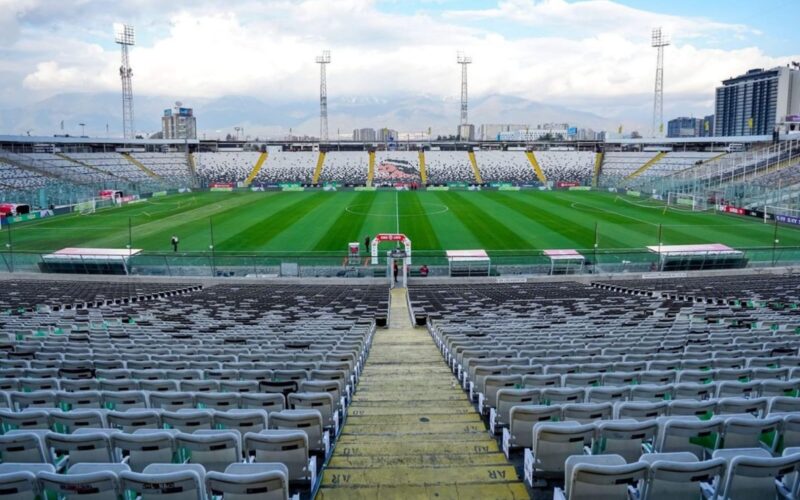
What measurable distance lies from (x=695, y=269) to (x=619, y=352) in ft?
79.8

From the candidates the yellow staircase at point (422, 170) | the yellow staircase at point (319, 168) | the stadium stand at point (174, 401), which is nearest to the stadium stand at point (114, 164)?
the yellow staircase at point (319, 168)

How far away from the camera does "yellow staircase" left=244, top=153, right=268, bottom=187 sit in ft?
312

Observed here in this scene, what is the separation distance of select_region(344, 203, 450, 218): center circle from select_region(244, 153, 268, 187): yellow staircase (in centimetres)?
3430

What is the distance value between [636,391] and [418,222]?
4533 cm

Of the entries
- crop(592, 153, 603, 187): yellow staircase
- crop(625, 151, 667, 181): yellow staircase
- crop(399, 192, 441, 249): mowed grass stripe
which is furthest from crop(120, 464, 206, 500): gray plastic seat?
crop(592, 153, 603, 187): yellow staircase

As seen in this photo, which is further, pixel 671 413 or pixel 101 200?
pixel 101 200

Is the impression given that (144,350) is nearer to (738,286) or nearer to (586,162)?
(738,286)

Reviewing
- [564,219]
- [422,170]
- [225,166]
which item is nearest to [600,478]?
[564,219]

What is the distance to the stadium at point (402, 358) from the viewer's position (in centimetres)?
505

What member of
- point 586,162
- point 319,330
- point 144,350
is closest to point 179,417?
point 144,350

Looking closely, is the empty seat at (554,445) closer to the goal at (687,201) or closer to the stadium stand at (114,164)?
the goal at (687,201)

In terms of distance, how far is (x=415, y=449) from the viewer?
6.39 meters

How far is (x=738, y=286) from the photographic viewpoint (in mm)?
25203

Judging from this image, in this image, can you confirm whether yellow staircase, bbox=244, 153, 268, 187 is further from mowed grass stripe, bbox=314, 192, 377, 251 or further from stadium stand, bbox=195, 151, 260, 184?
mowed grass stripe, bbox=314, 192, 377, 251
